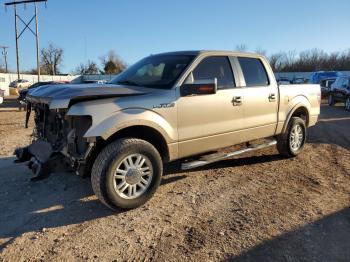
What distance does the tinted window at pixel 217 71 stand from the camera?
5.44 m

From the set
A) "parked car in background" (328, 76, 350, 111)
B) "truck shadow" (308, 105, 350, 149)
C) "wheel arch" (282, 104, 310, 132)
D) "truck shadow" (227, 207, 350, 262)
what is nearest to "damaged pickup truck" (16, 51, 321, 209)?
"wheel arch" (282, 104, 310, 132)

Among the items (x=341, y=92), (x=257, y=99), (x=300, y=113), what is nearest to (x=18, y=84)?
(x=341, y=92)

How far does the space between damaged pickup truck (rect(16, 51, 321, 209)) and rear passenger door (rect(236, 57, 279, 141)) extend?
0.7 inches

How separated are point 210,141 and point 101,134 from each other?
5.96 ft

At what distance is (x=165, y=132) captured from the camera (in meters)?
4.89

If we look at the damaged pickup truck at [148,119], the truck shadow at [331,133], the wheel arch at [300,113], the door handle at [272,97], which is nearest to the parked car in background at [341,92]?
the truck shadow at [331,133]

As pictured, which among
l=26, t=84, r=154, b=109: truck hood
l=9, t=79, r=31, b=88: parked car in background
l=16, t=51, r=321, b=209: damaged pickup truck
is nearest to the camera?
l=26, t=84, r=154, b=109: truck hood

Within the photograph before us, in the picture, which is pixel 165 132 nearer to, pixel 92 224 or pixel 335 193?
pixel 92 224

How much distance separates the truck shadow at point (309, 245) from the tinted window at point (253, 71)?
276 centimetres

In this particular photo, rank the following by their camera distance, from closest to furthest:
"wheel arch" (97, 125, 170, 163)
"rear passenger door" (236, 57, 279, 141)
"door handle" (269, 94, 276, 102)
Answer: "wheel arch" (97, 125, 170, 163)
"rear passenger door" (236, 57, 279, 141)
"door handle" (269, 94, 276, 102)

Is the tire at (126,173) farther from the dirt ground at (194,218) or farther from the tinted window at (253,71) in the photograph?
the tinted window at (253,71)

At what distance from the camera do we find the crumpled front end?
175 inches

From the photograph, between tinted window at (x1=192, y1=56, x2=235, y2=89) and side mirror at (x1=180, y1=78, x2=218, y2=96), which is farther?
tinted window at (x1=192, y1=56, x2=235, y2=89)

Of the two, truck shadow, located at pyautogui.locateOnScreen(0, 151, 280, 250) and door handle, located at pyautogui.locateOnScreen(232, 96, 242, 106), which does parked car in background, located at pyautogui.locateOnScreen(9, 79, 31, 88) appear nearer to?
truck shadow, located at pyautogui.locateOnScreen(0, 151, 280, 250)
